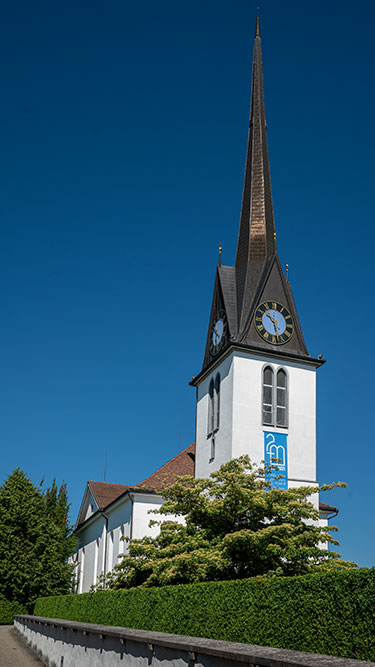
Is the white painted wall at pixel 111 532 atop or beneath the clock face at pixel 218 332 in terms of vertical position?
beneath

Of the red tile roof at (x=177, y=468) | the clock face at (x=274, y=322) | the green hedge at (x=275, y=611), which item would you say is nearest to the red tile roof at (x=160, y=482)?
the red tile roof at (x=177, y=468)

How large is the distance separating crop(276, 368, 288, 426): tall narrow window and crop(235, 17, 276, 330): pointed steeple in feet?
10.4

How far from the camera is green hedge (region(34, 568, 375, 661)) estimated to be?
30.7 ft

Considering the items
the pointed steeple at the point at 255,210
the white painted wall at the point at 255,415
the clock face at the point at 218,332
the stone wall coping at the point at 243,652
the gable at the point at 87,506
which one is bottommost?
the stone wall coping at the point at 243,652

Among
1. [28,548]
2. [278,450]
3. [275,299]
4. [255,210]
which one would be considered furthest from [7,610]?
[255,210]

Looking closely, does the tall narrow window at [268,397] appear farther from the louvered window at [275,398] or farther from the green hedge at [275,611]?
the green hedge at [275,611]

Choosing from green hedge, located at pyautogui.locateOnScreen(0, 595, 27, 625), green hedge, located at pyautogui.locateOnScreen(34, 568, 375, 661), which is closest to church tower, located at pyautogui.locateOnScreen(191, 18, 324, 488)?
green hedge, located at pyautogui.locateOnScreen(0, 595, 27, 625)

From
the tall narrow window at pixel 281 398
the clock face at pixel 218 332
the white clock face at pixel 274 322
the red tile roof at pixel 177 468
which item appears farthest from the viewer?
the red tile roof at pixel 177 468

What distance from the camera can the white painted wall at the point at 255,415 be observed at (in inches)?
1273

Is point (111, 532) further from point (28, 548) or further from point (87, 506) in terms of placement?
point (87, 506)

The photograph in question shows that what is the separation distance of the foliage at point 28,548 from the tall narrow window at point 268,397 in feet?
55.0

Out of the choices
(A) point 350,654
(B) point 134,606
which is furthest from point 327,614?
(B) point 134,606

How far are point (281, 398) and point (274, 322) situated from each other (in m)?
3.98

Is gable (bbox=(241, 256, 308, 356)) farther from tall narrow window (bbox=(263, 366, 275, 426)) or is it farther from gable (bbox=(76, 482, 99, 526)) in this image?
gable (bbox=(76, 482, 99, 526))
